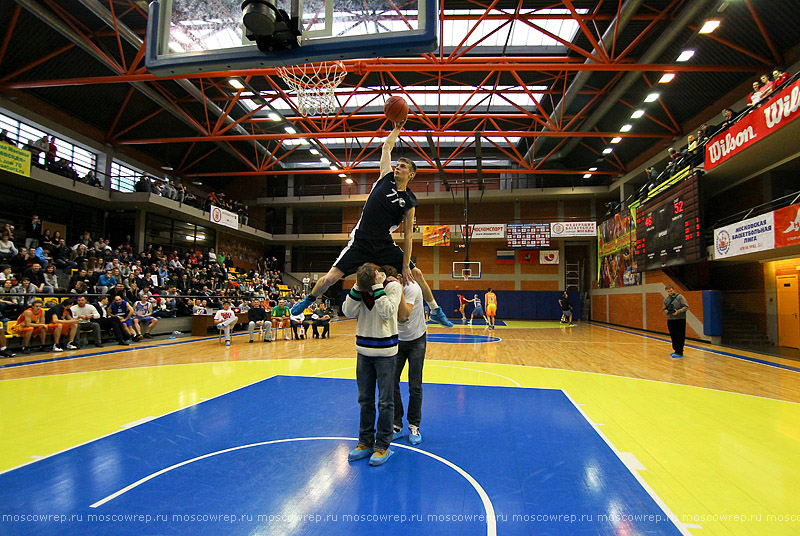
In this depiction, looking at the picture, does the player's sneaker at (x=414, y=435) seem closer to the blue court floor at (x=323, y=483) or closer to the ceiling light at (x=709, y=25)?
the blue court floor at (x=323, y=483)

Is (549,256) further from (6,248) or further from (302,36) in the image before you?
(6,248)

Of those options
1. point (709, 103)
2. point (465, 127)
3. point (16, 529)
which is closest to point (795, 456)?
point (16, 529)

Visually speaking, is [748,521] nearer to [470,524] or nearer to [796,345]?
[470,524]

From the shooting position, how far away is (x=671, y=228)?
12.8 m

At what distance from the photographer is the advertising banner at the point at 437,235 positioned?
23.3 meters

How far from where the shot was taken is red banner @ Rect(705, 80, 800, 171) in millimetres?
8438

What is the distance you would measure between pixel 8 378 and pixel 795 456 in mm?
9576

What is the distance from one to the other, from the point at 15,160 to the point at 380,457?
1541 cm

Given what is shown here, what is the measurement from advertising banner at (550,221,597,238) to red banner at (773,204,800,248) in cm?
1249

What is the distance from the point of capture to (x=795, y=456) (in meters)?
3.38

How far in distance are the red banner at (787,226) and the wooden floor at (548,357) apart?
2.62 m

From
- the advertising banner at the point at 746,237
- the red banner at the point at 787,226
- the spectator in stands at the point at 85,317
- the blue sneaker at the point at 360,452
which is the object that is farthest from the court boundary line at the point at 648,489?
the spectator in stands at the point at 85,317

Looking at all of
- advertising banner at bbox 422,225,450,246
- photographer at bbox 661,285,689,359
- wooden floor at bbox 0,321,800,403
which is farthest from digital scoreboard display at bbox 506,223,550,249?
photographer at bbox 661,285,689,359

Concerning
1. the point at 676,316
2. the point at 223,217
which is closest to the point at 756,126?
the point at 676,316
